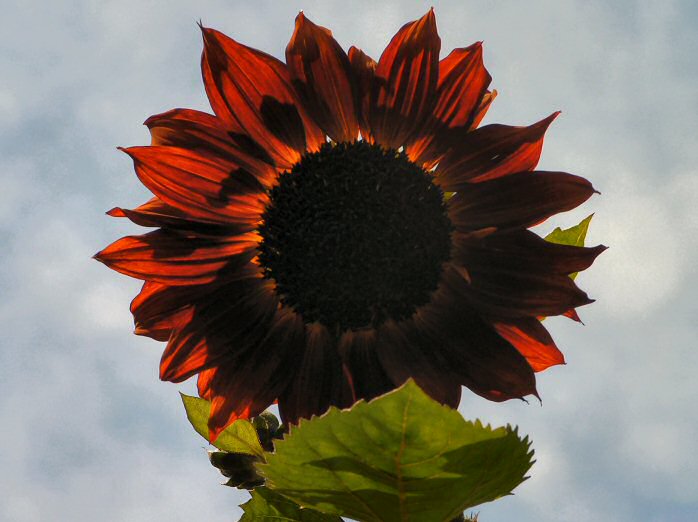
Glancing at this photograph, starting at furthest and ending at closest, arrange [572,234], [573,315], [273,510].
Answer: [572,234]
[573,315]
[273,510]

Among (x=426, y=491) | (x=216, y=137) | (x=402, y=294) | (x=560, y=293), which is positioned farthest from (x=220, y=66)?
(x=426, y=491)

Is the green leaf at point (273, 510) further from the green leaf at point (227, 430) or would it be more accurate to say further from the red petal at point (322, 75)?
the red petal at point (322, 75)

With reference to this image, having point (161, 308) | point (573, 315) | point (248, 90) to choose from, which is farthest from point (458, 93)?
point (161, 308)

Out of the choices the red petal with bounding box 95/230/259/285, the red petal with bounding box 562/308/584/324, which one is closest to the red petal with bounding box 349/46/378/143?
the red petal with bounding box 95/230/259/285

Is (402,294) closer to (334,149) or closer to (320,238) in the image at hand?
(320,238)

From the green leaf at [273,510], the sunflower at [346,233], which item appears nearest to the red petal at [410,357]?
the sunflower at [346,233]

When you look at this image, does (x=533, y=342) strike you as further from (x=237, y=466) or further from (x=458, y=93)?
(x=237, y=466)

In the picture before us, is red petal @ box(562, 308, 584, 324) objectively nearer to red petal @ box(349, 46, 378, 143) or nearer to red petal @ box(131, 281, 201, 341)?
red petal @ box(349, 46, 378, 143)
